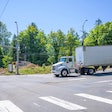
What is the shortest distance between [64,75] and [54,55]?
58814 mm

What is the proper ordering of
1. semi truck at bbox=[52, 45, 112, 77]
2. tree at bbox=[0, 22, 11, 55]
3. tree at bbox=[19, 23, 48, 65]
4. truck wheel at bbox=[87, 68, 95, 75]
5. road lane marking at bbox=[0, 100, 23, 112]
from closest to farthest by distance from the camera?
road lane marking at bbox=[0, 100, 23, 112] → semi truck at bbox=[52, 45, 112, 77] → truck wheel at bbox=[87, 68, 95, 75] → tree at bbox=[19, 23, 48, 65] → tree at bbox=[0, 22, 11, 55]

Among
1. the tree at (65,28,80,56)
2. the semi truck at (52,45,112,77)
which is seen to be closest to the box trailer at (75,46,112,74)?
the semi truck at (52,45,112,77)

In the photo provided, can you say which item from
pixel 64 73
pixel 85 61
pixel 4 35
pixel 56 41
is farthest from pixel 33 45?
pixel 64 73

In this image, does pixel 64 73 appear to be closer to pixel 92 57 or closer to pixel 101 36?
pixel 92 57

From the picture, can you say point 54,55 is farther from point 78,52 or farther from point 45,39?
point 78,52

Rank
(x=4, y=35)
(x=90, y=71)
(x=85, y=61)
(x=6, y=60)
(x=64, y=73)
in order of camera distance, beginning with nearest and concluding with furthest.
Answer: (x=64, y=73), (x=85, y=61), (x=90, y=71), (x=6, y=60), (x=4, y=35)

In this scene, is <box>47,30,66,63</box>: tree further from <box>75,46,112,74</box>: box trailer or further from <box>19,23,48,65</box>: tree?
<box>75,46,112,74</box>: box trailer

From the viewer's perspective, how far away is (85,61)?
38.0 meters

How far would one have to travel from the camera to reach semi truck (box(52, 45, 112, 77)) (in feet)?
124

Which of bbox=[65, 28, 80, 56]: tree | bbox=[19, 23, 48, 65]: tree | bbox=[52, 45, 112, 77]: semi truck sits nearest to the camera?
bbox=[52, 45, 112, 77]: semi truck

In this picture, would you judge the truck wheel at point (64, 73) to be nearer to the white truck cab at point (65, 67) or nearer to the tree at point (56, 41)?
the white truck cab at point (65, 67)

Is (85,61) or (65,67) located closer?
(65,67)

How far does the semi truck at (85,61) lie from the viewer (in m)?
37.7

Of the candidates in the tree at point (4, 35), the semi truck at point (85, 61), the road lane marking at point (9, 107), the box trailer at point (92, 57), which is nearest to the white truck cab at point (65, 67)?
the semi truck at point (85, 61)
